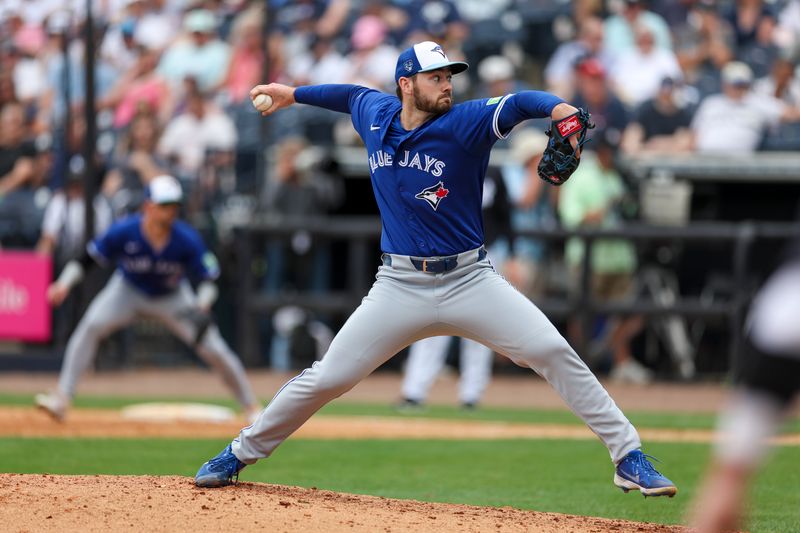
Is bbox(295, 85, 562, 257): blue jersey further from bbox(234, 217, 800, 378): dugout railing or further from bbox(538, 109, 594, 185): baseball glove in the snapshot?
bbox(234, 217, 800, 378): dugout railing

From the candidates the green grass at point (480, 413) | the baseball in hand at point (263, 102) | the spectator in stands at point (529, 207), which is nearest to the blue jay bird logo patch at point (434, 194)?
the baseball in hand at point (263, 102)

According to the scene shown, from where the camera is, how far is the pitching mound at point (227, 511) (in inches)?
189

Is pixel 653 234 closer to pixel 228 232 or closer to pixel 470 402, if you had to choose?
Answer: pixel 470 402

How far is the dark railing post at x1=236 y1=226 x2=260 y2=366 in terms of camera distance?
558 inches

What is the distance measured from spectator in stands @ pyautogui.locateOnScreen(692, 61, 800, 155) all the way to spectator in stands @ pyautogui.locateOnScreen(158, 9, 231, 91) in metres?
6.09

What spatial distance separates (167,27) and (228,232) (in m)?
4.16

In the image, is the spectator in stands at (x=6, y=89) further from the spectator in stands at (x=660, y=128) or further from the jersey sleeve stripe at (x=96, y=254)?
the spectator in stands at (x=660, y=128)

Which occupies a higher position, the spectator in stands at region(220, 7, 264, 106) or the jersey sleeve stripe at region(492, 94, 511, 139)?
the spectator in stands at region(220, 7, 264, 106)

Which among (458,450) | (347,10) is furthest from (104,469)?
(347,10)

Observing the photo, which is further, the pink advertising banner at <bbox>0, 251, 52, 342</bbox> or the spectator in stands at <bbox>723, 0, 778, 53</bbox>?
the spectator in stands at <bbox>723, 0, 778, 53</bbox>

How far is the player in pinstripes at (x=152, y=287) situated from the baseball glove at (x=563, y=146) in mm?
4945

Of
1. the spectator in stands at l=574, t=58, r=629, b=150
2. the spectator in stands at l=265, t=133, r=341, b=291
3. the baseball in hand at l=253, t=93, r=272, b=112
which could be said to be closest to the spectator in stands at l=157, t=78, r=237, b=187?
the spectator in stands at l=265, t=133, r=341, b=291

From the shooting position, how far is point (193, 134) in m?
15.2

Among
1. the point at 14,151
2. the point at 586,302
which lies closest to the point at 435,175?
the point at 586,302
